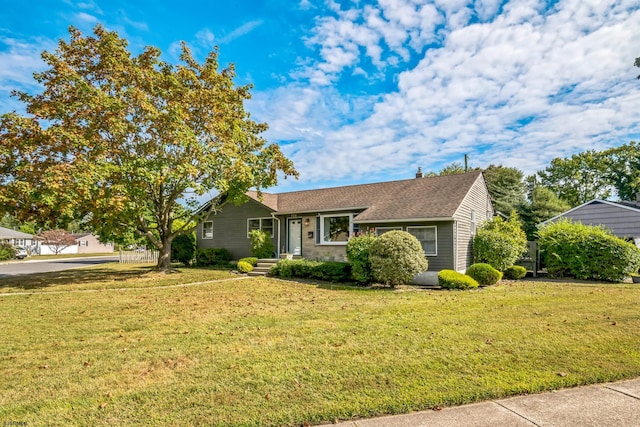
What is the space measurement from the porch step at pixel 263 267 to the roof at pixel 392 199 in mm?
2891

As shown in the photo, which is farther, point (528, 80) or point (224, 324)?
point (528, 80)

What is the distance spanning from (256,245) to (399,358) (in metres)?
15.6

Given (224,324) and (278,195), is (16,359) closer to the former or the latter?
(224,324)

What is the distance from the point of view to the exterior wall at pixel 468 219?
Result: 48.1 feet

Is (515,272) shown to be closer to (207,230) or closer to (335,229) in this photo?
(335,229)

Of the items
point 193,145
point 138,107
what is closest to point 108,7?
point 138,107

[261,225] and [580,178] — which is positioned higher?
[580,178]

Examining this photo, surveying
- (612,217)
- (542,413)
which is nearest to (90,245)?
(612,217)

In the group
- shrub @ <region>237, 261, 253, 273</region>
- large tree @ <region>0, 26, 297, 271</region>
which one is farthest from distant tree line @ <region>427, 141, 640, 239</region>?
large tree @ <region>0, 26, 297, 271</region>

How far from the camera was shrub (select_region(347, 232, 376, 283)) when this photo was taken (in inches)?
509

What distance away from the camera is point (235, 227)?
22422 millimetres

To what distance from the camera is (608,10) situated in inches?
380

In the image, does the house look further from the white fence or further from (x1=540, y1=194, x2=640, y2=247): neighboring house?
(x1=540, y1=194, x2=640, y2=247): neighboring house

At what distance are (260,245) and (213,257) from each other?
4.02 metres
